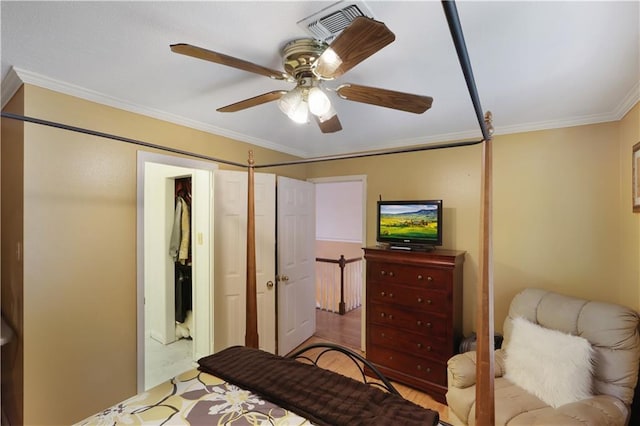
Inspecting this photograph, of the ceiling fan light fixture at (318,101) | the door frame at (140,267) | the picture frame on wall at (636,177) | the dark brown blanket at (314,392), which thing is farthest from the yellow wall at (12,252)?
the picture frame on wall at (636,177)

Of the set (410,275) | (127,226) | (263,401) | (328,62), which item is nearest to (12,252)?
(127,226)

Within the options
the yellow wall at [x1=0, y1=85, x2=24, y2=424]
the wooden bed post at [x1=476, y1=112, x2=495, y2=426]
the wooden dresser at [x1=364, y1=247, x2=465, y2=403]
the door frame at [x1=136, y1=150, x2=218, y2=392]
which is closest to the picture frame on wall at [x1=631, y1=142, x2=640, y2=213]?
the wooden dresser at [x1=364, y1=247, x2=465, y2=403]

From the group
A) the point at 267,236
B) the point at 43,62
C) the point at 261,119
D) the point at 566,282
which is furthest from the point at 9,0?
the point at 566,282

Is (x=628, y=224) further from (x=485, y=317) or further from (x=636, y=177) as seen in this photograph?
(x=485, y=317)

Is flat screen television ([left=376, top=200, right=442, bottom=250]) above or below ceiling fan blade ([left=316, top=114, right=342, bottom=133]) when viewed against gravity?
below

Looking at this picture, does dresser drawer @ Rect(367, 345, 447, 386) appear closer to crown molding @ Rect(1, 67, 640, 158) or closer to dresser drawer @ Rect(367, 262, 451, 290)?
dresser drawer @ Rect(367, 262, 451, 290)

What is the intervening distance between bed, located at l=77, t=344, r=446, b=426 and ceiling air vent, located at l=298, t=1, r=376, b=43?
1699mm

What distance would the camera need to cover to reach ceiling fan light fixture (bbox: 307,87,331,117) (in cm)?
134

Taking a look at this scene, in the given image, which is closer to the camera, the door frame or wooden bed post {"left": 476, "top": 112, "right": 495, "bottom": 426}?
wooden bed post {"left": 476, "top": 112, "right": 495, "bottom": 426}

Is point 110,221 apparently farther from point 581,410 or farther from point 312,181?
point 581,410

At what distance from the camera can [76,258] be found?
191 cm

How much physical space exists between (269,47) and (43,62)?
1310 mm

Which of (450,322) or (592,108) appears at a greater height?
(592,108)

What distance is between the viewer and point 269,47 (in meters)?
1.43
